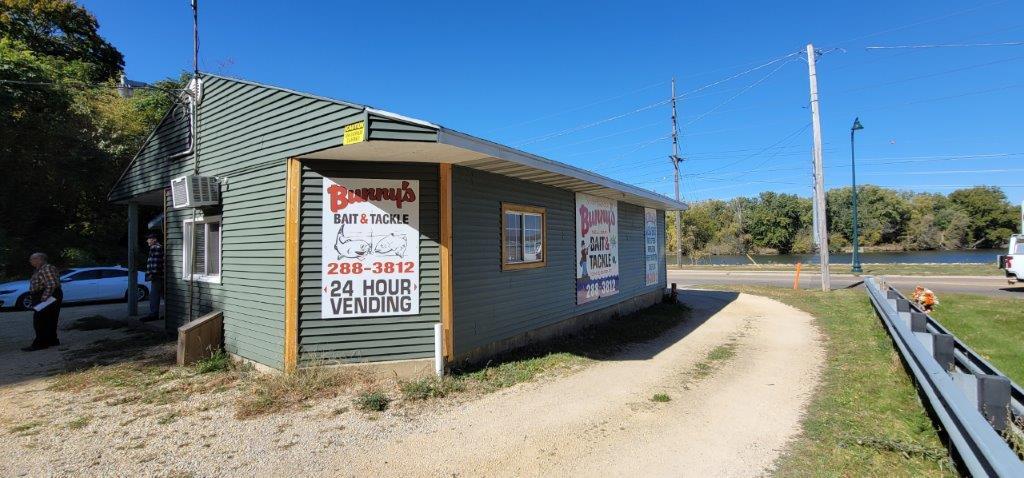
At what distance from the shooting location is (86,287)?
14133 mm

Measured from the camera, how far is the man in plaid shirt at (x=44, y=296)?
771cm

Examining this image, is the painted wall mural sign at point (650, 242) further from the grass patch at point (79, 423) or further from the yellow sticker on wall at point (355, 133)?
the grass patch at point (79, 423)

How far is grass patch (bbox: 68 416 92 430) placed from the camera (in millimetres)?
4539

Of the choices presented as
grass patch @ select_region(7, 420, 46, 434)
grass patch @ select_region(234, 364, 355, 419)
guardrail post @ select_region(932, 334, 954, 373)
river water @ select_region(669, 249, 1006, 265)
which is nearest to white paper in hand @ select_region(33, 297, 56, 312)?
grass patch @ select_region(7, 420, 46, 434)

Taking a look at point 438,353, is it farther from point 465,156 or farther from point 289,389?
point 465,156

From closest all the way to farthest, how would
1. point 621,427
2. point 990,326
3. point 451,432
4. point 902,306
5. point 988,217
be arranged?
1. point 451,432
2. point 621,427
3. point 902,306
4. point 990,326
5. point 988,217

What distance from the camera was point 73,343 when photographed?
836 centimetres

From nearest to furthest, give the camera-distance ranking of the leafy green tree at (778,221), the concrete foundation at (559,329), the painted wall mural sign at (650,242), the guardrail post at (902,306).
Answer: the concrete foundation at (559,329), the guardrail post at (902,306), the painted wall mural sign at (650,242), the leafy green tree at (778,221)

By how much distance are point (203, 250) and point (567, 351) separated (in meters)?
6.38

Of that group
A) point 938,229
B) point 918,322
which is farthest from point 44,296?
point 938,229

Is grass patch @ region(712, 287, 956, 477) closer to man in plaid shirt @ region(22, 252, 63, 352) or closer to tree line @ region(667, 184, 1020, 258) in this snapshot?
man in plaid shirt @ region(22, 252, 63, 352)

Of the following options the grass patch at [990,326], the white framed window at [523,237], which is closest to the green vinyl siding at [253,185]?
the white framed window at [523,237]

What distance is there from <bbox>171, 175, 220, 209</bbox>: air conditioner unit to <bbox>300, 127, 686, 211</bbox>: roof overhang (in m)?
2.54

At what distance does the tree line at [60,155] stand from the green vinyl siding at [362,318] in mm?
17063
